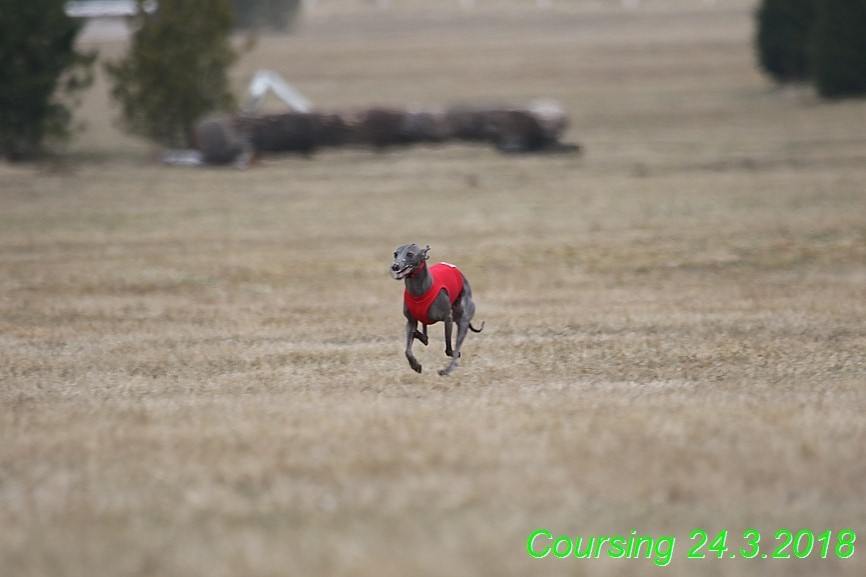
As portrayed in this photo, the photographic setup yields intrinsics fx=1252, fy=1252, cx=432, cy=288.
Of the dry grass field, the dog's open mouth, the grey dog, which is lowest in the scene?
the dry grass field

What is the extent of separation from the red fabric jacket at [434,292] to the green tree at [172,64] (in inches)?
929

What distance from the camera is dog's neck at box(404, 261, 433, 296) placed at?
1030 cm

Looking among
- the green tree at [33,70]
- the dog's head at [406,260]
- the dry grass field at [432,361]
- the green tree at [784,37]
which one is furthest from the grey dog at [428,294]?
the green tree at [784,37]

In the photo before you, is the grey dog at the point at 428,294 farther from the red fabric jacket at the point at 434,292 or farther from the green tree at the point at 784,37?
the green tree at the point at 784,37

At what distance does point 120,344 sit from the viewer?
43.7 ft

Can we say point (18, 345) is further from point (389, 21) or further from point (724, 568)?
point (389, 21)

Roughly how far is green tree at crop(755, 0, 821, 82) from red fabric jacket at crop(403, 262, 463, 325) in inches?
1363

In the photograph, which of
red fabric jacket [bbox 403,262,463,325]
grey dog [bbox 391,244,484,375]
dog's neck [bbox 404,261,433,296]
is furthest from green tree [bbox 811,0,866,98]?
dog's neck [bbox 404,261,433,296]

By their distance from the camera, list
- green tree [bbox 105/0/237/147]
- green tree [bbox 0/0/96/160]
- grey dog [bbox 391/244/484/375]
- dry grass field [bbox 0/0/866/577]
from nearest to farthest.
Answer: dry grass field [bbox 0/0/866/577], grey dog [bbox 391/244/484/375], green tree [bbox 0/0/96/160], green tree [bbox 105/0/237/147]

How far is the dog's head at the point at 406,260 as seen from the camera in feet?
32.5

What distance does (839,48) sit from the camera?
39.4 meters

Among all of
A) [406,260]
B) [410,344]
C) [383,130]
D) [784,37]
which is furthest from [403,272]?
[784,37]

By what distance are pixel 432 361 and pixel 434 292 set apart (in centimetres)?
176

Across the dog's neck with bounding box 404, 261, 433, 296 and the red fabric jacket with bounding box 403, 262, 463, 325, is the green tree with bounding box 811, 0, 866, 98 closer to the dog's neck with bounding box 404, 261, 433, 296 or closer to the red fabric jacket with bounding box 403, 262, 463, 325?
the red fabric jacket with bounding box 403, 262, 463, 325
